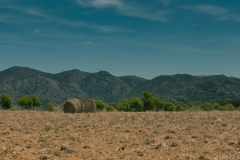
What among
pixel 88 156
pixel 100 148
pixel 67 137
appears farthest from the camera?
pixel 67 137

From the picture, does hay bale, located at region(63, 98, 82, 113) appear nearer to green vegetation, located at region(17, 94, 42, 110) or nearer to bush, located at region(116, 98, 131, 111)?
bush, located at region(116, 98, 131, 111)

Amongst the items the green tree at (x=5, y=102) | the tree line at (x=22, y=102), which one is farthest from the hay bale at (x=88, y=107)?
the green tree at (x=5, y=102)

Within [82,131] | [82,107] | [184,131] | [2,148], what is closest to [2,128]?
[82,131]

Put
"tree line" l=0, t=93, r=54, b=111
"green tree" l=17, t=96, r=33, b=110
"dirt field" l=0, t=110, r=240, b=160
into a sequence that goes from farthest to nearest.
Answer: "green tree" l=17, t=96, r=33, b=110, "tree line" l=0, t=93, r=54, b=111, "dirt field" l=0, t=110, r=240, b=160

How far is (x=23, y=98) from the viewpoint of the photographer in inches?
2527

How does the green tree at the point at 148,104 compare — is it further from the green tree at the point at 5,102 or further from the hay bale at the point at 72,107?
the green tree at the point at 5,102

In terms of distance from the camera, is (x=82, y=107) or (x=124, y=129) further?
(x=82, y=107)

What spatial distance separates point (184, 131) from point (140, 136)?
320 cm

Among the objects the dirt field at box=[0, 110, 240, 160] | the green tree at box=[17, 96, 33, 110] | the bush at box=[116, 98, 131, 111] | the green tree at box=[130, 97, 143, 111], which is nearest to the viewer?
the dirt field at box=[0, 110, 240, 160]

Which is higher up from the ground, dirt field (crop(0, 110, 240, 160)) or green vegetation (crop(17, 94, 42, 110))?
green vegetation (crop(17, 94, 42, 110))

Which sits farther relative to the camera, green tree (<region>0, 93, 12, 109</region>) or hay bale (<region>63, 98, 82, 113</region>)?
green tree (<region>0, 93, 12, 109</region>)

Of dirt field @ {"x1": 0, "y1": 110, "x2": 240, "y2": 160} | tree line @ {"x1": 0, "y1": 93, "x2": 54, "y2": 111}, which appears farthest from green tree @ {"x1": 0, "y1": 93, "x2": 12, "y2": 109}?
dirt field @ {"x1": 0, "y1": 110, "x2": 240, "y2": 160}

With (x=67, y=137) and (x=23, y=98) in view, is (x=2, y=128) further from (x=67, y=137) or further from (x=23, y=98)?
(x=23, y=98)

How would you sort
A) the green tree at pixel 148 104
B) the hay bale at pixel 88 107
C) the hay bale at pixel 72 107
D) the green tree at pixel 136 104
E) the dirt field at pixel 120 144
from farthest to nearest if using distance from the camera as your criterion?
the green tree at pixel 148 104 → the green tree at pixel 136 104 → the hay bale at pixel 88 107 → the hay bale at pixel 72 107 → the dirt field at pixel 120 144
